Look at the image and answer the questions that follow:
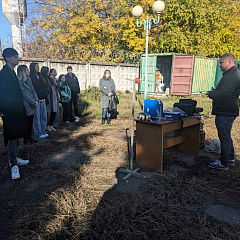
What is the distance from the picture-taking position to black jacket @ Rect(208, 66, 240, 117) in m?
3.77

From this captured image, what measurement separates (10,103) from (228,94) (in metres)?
3.55

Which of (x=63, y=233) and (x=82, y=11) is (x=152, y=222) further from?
(x=82, y=11)

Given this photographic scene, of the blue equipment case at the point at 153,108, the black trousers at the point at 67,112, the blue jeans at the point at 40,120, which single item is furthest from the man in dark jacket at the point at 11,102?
the black trousers at the point at 67,112

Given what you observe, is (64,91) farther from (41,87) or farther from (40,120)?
(40,120)

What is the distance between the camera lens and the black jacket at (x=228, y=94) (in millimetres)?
3773

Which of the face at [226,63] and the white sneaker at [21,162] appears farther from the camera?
the white sneaker at [21,162]

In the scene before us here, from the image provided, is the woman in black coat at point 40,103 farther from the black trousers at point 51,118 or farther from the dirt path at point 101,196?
the dirt path at point 101,196

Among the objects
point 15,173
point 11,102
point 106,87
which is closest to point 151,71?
point 106,87

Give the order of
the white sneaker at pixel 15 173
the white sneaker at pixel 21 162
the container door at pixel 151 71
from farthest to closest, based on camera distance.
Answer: the container door at pixel 151 71, the white sneaker at pixel 21 162, the white sneaker at pixel 15 173

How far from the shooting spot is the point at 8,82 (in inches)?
144

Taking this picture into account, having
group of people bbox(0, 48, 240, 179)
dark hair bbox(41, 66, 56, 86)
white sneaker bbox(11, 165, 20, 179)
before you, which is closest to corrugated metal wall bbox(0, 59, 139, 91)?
dark hair bbox(41, 66, 56, 86)

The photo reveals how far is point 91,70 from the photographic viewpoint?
44.3ft

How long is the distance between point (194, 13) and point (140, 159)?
18.8m

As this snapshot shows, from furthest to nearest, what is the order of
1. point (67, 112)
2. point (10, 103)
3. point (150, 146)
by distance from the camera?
point (67, 112) < point (150, 146) < point (10, 103)
